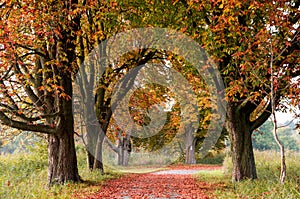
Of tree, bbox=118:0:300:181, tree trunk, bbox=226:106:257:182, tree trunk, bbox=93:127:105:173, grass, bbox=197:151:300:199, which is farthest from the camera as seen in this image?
tree trunk, bbox=93:127:105:173

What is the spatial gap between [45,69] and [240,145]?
680cm

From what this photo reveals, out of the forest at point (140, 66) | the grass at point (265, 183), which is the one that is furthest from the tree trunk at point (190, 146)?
the grass at point (265, 183)

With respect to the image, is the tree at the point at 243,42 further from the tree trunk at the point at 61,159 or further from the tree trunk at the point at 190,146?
the tree trunk at the point at 190,146

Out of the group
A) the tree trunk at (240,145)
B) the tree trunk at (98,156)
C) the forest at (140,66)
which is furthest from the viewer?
the tree trunk at (98,156)

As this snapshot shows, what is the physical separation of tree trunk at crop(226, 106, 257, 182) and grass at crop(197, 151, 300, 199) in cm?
45

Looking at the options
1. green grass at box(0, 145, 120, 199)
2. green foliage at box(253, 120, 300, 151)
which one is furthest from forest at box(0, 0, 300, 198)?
green foliage at box(253, 120, 300, 151)

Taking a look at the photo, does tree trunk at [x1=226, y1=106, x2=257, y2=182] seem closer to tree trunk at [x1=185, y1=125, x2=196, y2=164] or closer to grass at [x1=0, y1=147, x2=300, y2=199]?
grass at [x1=0, y1=147, x2=300, y2=199]

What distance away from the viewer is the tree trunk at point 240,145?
35.4 ft

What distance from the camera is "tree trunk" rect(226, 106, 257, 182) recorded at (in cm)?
1078

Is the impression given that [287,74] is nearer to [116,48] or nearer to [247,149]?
[247,149]

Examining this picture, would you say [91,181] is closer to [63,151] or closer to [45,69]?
[63,151]

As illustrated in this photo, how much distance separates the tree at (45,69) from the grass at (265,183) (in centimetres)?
519

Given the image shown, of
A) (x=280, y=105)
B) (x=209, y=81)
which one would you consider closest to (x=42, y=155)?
(x=209, y=81)

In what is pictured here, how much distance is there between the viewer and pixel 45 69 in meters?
9.52
